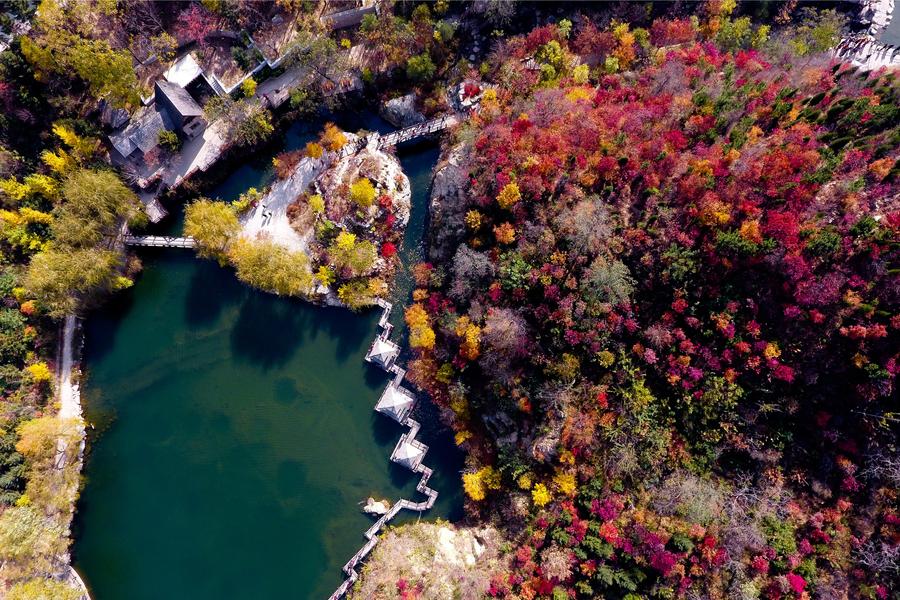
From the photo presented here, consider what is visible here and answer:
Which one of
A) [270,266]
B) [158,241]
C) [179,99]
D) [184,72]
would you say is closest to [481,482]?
[270,266]

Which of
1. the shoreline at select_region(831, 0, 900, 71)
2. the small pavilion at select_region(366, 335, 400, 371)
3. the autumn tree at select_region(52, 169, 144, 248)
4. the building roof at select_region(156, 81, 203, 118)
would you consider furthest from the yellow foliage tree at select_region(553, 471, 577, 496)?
the building roof at select_region(156, 81, 203, 118)

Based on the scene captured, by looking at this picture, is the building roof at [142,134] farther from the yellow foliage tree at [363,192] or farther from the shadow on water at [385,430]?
the shadow on water at [385,430]

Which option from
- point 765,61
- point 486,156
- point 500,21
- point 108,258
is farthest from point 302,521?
point 765,61

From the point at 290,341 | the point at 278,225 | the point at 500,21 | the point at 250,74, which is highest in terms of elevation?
the point at 500,21

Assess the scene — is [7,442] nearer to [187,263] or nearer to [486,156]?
[187,263]

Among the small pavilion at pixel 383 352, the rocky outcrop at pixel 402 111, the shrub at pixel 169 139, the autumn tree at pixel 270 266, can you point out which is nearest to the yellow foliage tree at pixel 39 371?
the autumn tree at pixel 270 266

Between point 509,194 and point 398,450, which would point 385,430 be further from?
point 509,194
